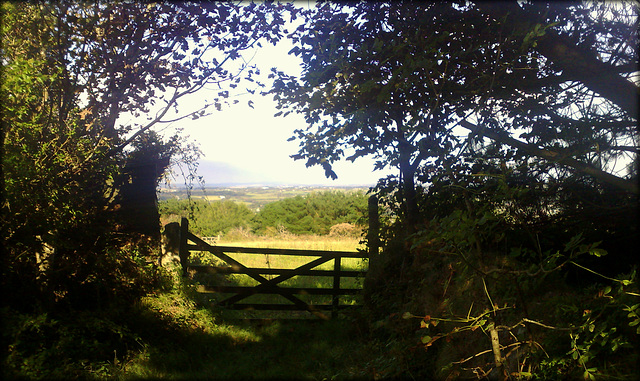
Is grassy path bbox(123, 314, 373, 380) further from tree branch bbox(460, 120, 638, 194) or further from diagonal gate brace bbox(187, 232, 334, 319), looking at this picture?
tree branch bbox(460, 120, 638, 194)

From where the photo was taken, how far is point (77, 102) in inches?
216

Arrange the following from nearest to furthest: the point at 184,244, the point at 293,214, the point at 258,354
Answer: the point at 258,354
the point at 184,244
the point at 293,214

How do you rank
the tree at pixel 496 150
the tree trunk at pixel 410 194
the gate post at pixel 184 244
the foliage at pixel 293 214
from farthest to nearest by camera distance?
the foliage at pixel 293 214 < the gate post at pixel 184 244 < the tree trunk at pixel 410 194 < the tree at pixel 496 150

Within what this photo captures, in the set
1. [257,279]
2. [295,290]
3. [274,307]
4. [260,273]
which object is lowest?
[274,307]

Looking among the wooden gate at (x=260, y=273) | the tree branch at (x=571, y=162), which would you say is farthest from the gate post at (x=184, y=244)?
the tree branch at (x=571, y=162)

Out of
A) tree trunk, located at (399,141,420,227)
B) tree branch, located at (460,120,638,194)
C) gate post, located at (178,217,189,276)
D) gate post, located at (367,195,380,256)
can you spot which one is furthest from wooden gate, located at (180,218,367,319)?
tree branch, located at (460,120,638,194)

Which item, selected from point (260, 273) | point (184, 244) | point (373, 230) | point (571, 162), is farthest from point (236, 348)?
point (571, 162)

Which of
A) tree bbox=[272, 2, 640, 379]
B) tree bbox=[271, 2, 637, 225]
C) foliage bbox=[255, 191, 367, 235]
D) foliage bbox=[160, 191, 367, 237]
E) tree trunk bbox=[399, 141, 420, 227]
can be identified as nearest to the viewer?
tree bbox=[272, 2, 640, 379]

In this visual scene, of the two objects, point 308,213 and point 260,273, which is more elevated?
point 308,213

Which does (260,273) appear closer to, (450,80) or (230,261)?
(230,261)

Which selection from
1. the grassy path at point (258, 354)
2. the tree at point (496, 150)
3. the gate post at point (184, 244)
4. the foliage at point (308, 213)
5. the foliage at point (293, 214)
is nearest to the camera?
the tree at point (496, 150)

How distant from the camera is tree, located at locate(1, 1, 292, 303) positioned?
430 centimetres

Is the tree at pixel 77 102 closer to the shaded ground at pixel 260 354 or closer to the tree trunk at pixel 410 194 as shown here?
the shaded ground at pixel 260 354

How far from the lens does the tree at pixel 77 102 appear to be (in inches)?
169
